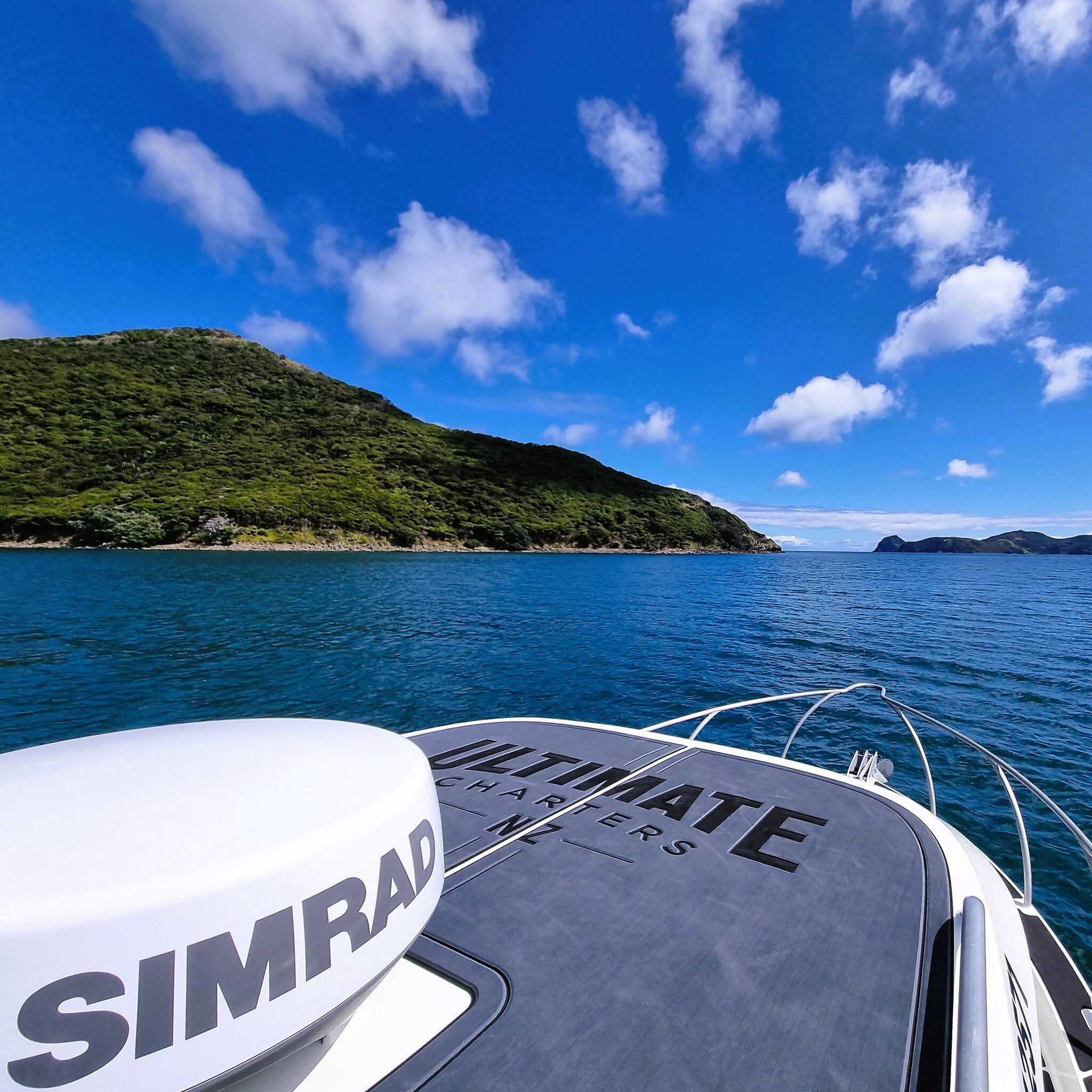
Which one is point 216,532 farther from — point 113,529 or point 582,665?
point 582,665

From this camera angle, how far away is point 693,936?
2195 millimetres

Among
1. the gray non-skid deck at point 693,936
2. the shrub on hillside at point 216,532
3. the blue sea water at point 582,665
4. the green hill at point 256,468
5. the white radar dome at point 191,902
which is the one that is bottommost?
the blue sea water at point 582,665

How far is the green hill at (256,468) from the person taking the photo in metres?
61.7

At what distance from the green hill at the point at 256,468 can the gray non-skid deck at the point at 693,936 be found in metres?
66.9

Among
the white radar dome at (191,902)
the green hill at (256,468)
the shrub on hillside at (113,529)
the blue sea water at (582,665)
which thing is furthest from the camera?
the green hill at (256,468)

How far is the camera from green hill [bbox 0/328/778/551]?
61719 millimetres

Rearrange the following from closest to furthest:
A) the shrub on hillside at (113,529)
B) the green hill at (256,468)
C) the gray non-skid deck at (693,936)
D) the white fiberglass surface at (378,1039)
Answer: the white fiberglass surface at (378,1039) < the gray non-skid deck at (693,936) < the shrub on hillside at (113,529) < the green hill at (256,468)

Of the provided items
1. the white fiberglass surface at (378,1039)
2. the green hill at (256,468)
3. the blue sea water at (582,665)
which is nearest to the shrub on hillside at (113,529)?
the green hill at (256,468)

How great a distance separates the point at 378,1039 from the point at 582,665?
44.9ft

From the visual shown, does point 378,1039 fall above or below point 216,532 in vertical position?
below

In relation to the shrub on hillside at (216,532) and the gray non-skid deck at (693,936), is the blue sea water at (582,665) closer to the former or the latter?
the gray non-skid deck at (693,936)

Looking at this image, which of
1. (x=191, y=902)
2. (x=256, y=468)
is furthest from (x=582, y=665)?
(x=256, y=468)

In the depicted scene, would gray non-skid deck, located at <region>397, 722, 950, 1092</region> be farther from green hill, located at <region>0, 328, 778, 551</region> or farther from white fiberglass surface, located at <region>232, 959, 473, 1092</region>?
green hill, located at <region>0, 328, 778, 551</region>

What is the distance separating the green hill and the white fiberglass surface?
2649 inches
